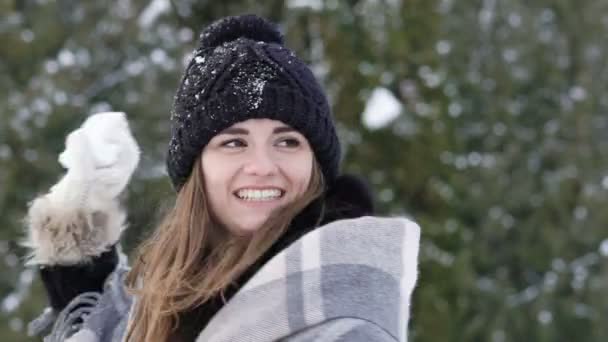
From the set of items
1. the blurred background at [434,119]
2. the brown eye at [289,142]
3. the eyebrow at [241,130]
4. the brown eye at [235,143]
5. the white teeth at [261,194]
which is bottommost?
the blurred background at [434,119]

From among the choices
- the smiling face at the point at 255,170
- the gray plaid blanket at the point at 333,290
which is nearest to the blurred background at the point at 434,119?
the smiling face at the point at 255,170

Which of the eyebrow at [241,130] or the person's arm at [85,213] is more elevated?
the eyebrow at [241,130]

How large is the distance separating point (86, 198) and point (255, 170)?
2.12 feet

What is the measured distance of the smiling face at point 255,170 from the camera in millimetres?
1737

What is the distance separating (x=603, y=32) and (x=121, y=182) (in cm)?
624

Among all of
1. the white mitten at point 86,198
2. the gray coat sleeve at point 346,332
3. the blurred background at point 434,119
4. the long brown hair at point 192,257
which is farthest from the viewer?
the blurred background at point 434,119

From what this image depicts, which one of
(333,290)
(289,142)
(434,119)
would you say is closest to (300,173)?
(289,142)

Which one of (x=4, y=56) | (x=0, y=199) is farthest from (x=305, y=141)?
(x=4, y=56)

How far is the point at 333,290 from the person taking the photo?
1521 mm

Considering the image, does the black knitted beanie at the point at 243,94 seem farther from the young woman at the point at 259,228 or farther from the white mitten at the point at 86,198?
the white mitten at the point at 86,198

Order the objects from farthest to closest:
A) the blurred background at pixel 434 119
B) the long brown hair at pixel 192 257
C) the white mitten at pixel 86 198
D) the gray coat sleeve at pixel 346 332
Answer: the blurred background at pixel 434 119
the white mitten at pixel 86 198
the long brown hair at pixel 192 257
the gray coat sleeve at pixel 346 332

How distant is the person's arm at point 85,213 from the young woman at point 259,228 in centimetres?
3

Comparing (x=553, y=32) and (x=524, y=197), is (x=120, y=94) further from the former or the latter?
(x=553, y=32)

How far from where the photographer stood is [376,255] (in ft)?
5.13
